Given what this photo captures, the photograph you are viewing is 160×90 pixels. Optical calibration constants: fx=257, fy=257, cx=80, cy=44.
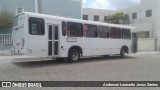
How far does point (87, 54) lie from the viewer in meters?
18.6

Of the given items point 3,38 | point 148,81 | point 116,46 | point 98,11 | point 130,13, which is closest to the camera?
point 148,81

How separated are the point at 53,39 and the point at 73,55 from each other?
2037 mm

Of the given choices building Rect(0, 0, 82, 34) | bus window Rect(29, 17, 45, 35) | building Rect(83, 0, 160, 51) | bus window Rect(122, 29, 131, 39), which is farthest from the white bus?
building Rect(83, 0, 160, 51)

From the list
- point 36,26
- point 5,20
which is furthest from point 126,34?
point 5,20

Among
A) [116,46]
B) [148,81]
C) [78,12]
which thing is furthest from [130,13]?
[148,81]

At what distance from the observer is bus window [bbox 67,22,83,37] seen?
1708 centimetres

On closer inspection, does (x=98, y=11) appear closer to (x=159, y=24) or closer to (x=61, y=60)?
(x=159, y=24)

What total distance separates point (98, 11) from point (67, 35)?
4560 cm

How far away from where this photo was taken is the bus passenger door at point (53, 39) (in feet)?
52.3

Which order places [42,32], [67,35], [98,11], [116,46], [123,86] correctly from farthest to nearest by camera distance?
[98,11] < [116,46] < [67,35] < [42,32] < [123,86]

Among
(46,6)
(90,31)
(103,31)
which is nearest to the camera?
(90,31)

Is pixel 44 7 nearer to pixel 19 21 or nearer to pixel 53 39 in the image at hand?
pixel 53 39

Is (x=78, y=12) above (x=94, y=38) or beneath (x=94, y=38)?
above

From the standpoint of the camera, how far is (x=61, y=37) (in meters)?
16.5
